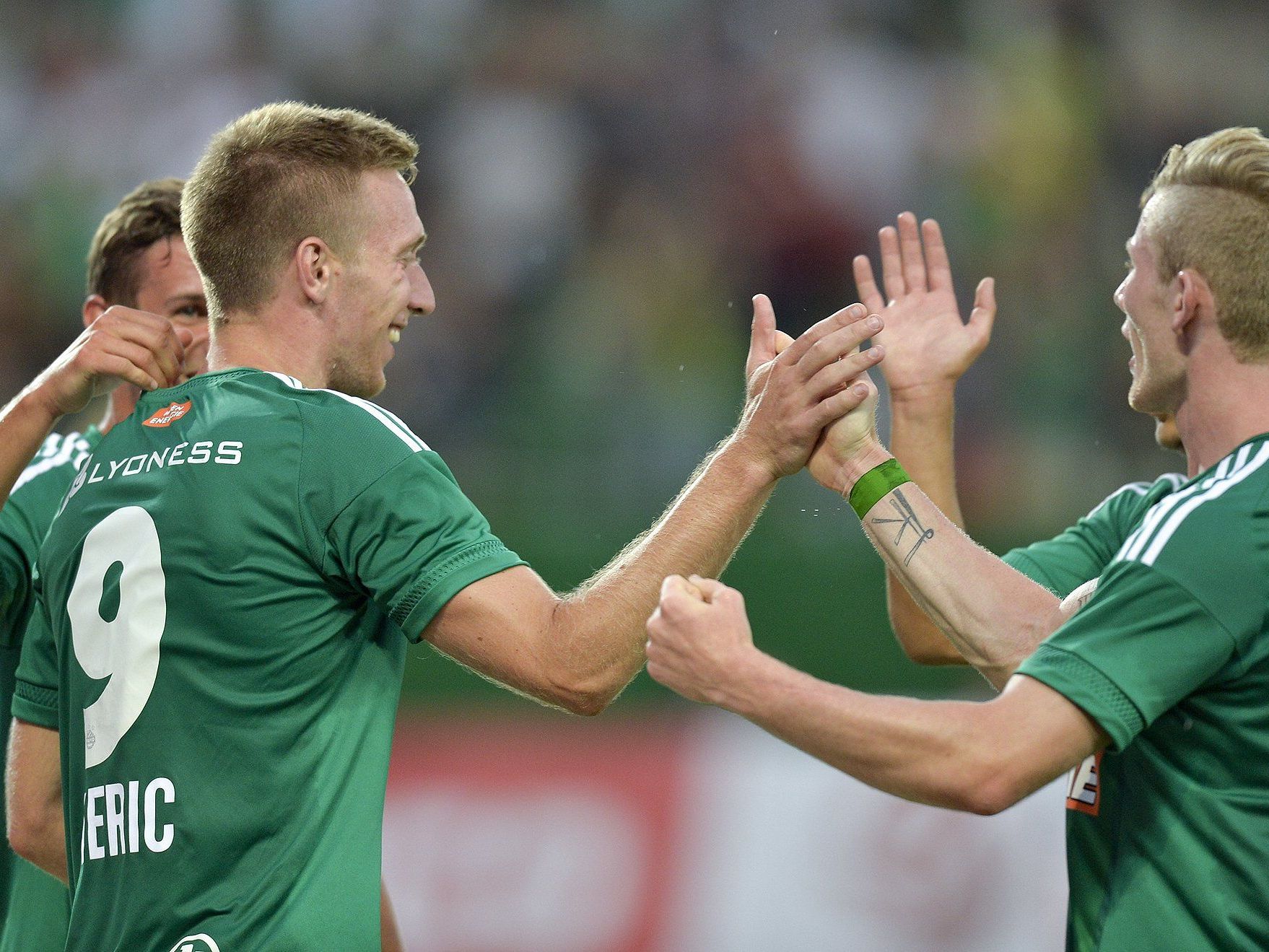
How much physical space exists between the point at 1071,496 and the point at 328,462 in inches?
213

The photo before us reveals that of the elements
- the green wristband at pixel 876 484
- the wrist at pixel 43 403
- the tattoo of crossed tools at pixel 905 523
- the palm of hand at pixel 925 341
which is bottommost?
the tattoo of crossed tools at pixel 905 523

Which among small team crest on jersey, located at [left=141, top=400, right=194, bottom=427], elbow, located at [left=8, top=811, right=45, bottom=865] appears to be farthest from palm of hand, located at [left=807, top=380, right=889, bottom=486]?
elbow, located at [left=8, top=811, right=45, bottom=865]

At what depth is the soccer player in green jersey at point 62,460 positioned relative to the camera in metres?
3.66

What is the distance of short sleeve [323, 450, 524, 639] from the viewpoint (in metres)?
3.04

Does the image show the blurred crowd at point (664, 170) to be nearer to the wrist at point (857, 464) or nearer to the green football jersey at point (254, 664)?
the wrist at point (857, 464)

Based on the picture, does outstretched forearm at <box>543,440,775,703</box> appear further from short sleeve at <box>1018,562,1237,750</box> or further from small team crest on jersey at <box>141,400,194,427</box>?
small team crest on jersey at <box>141,400,194,427</box>

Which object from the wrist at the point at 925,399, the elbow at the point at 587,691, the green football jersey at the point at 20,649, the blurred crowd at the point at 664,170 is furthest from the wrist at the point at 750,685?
the blurred crowd at the point at 664,170

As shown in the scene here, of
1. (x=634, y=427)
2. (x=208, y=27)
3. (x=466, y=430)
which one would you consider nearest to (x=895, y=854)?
(x=634, y=427)

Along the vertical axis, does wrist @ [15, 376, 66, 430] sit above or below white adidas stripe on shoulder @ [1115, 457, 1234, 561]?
above

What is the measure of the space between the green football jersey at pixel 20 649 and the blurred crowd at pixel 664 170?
3.84 meters

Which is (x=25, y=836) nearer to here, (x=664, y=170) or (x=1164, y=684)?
(x=1164, y=684)

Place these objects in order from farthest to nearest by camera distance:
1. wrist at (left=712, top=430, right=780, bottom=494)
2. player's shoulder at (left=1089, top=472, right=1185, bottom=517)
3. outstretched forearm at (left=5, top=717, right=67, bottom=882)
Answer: player's shoulder at (left=1089, top=472, right=1185, bottom=517) → outstretched forearm at (left=5, top=717, right=67, bottom=882) → wrist at (left=712, top=430, right=780, bottom=494)

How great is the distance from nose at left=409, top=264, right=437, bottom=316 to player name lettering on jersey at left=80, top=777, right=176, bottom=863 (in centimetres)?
118

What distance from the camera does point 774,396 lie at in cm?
355
